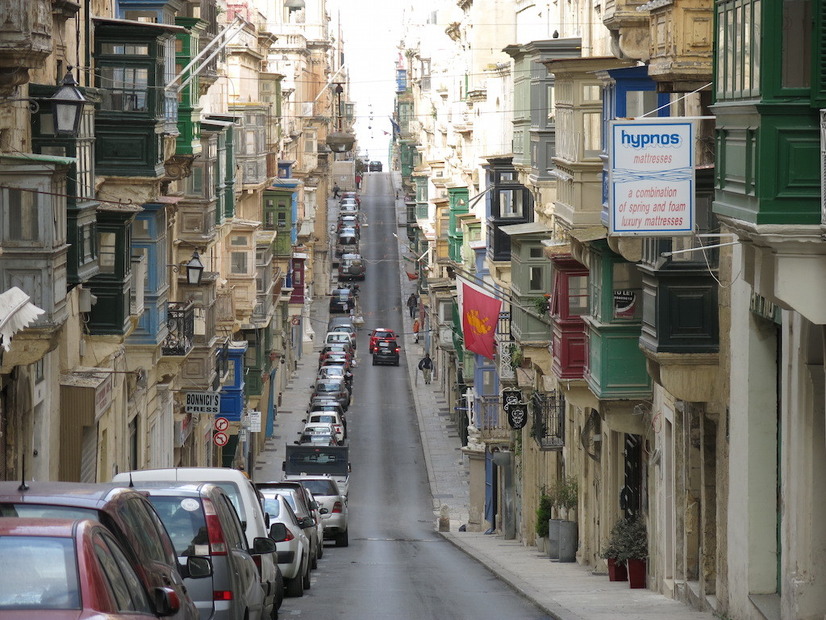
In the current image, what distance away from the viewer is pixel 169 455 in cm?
4128

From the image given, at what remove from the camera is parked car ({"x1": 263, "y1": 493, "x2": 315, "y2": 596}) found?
71.3ft

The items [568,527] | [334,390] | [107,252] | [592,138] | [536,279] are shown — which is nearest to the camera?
[592,138]

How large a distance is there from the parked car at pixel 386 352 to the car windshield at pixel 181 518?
74548 mm

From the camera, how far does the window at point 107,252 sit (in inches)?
1093

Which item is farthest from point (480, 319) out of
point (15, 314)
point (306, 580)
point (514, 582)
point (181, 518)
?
point (181, 518)

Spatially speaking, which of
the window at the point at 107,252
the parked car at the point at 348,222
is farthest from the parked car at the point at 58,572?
the parked car at the point at 348,222

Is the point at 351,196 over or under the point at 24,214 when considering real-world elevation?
under

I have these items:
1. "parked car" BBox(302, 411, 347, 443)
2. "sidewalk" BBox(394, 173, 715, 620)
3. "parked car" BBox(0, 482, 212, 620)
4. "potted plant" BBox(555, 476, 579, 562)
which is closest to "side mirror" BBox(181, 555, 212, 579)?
"parked car" BBox(0, 482, 212, 620)

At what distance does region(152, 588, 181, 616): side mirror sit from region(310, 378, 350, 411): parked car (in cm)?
6257

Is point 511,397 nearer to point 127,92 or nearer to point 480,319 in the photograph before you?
point 480,319

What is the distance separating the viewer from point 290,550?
21.8 m

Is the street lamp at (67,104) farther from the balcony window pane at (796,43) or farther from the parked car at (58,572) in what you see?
the parked car at (58,572)

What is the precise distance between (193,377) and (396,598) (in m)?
18.9

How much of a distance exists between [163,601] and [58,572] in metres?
1.22
